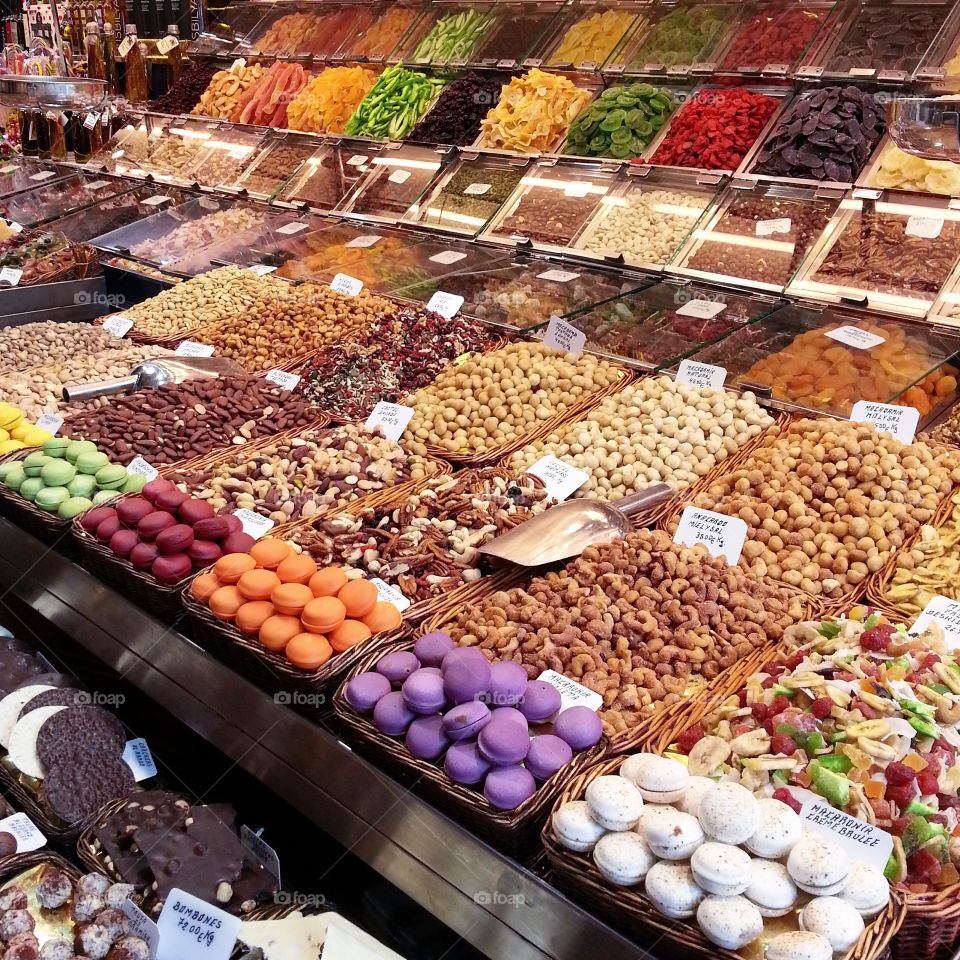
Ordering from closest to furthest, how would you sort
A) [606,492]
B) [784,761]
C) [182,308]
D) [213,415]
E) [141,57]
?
[784,761], [606,492], [213,415], [182,308], [141,57]

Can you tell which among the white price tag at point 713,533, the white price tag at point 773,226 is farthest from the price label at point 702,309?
the white price tag at point 713,533

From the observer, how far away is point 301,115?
5.14 metres

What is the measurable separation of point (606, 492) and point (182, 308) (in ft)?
7.64

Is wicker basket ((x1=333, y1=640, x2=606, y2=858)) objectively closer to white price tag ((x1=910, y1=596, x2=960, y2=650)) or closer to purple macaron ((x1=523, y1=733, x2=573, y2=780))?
purple macaron ((x1=523, y1=733, x2=573, y2=780))

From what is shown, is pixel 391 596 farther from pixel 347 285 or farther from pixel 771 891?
pixel 347 285

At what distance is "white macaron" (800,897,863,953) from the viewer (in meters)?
1.23

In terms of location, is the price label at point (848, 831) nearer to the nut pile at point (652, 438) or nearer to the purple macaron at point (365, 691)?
the purple macaron at point (365, 691)

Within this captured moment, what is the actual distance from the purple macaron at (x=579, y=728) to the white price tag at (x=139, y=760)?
108 centimetres

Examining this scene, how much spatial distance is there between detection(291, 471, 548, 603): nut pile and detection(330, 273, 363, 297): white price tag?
1589 millimetres

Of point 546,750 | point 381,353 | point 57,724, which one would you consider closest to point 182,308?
point 381,353

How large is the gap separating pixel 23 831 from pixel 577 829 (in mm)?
1208

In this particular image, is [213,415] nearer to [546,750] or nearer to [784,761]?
[546,750]

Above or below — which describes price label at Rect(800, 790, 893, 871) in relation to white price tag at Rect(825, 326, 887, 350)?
below

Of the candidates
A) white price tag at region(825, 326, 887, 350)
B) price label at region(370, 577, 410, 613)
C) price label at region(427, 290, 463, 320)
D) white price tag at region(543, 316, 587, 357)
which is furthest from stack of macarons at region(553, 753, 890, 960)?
price label at region(427, 290, 463, 320)
